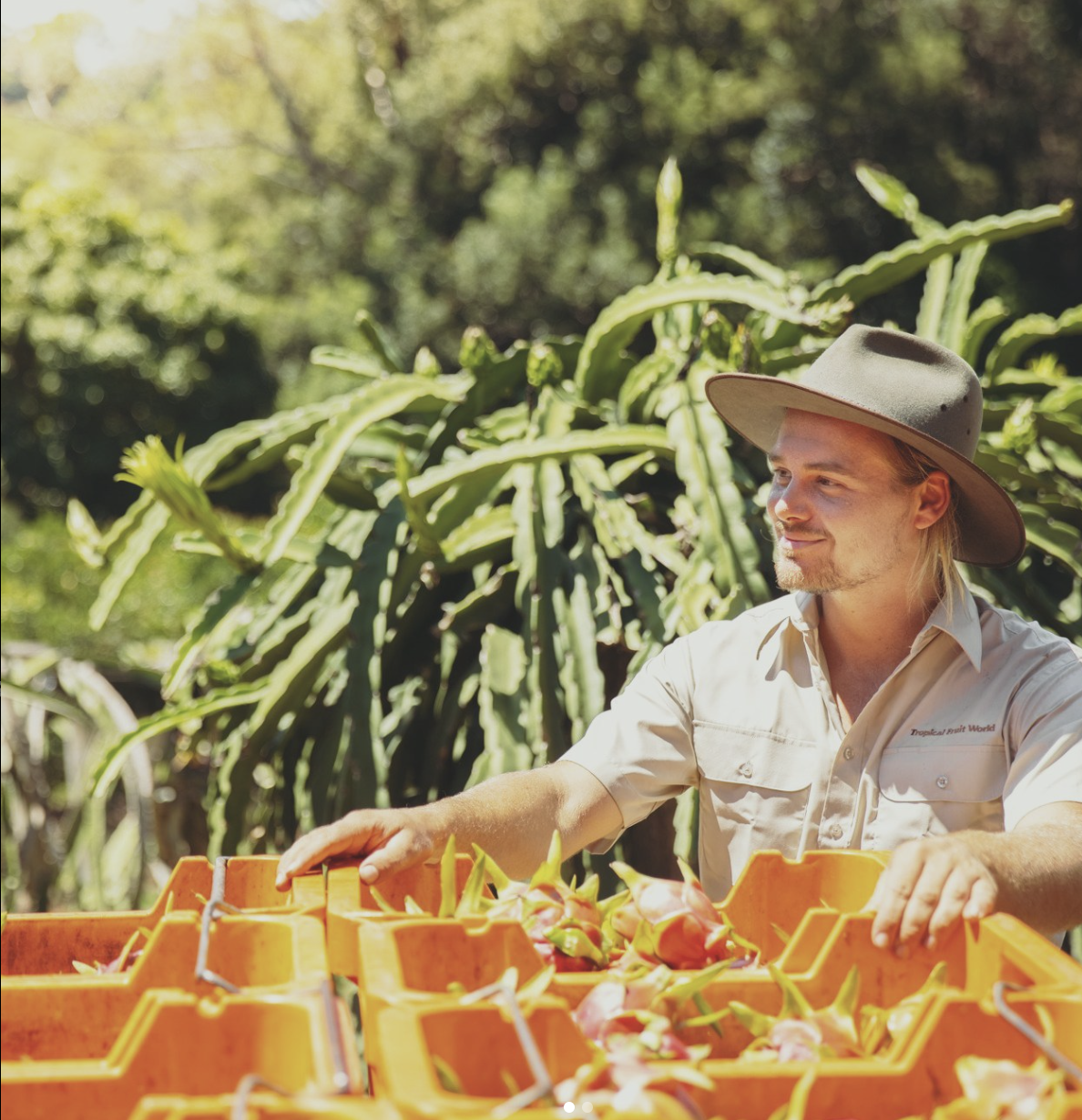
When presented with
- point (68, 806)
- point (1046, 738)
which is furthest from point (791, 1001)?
point (68, 806)

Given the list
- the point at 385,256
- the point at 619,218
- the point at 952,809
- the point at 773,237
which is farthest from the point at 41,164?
the point at 952,809

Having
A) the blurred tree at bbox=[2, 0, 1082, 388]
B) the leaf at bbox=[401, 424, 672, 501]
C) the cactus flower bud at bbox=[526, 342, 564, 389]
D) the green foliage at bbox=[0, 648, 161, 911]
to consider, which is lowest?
the green foliage at bbox=[0, 648, 161, 911]

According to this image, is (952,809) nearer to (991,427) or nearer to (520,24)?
(991,427)

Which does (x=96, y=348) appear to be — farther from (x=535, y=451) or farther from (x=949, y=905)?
(x=949, y=905)

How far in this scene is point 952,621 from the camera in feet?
5.92

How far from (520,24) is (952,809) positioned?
9.81 metres

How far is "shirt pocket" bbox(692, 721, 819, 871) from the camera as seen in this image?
1874 mm

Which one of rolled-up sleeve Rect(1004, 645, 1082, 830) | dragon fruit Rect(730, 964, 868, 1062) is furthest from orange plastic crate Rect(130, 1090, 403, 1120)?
rolled-up sleeve Rect(1004, 645, 1082, 830)

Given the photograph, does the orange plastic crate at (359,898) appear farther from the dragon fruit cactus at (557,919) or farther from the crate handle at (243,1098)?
the crate handle at (243,1098)

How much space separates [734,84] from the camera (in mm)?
9898

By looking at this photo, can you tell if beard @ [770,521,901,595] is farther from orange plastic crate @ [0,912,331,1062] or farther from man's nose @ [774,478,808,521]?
orange plastic crate @ [0,912,331,1062]

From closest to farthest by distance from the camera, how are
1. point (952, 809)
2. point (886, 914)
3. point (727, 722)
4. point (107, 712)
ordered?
point (886, 914) → point (952, 809) → point (727, 722) → point (107, 712)

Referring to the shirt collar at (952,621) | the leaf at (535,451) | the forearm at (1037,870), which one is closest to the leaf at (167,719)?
the leaf at (535,451)

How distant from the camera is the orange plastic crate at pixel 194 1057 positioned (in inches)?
36.0
